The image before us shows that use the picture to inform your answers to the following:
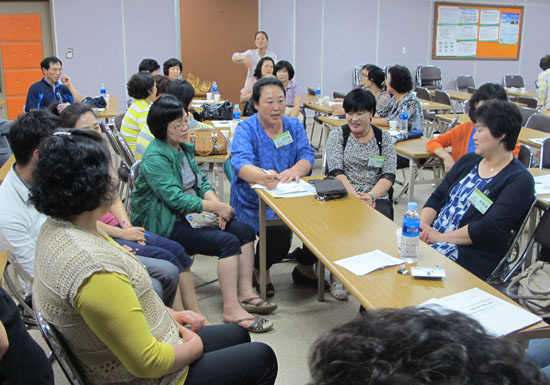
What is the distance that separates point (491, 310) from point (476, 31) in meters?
10.6

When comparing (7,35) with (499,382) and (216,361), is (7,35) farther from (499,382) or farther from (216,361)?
(499,382)

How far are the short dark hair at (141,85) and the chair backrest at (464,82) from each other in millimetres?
7838

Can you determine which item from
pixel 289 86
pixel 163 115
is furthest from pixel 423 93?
pixel 163 115

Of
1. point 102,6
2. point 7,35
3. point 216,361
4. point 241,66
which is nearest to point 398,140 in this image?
point 216,361

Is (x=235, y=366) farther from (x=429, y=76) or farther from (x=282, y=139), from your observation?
(x=429, y=76)

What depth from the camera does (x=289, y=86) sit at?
6332 millimetres

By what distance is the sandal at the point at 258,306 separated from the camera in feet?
9.57

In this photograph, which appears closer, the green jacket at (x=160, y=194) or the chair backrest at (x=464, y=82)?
the green jacket at (x=160, y=194)

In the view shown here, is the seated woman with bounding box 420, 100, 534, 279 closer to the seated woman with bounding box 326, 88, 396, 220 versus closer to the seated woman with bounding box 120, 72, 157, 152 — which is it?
the seated woman with bounding box 326, 88, 396, 220

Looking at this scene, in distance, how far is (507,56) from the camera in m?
11.1

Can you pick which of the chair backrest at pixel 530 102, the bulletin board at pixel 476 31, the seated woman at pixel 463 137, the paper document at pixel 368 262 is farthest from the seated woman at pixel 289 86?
the bulletin board at pixel 476 31

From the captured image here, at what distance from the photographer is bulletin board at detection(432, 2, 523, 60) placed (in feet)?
34.6

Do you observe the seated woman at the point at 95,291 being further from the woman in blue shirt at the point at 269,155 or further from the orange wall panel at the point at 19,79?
the orange wall panel at the point at 19,79

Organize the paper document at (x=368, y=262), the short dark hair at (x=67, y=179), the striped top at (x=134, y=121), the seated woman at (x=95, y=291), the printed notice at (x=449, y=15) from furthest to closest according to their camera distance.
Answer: the printed notice at (x=449, y=15) < the striped top at (x=134, y=121) < the paper document at (x=368, y=262) < the short dark hair at (x=67, y=179) < the seated woman at (x=95, y=291)
